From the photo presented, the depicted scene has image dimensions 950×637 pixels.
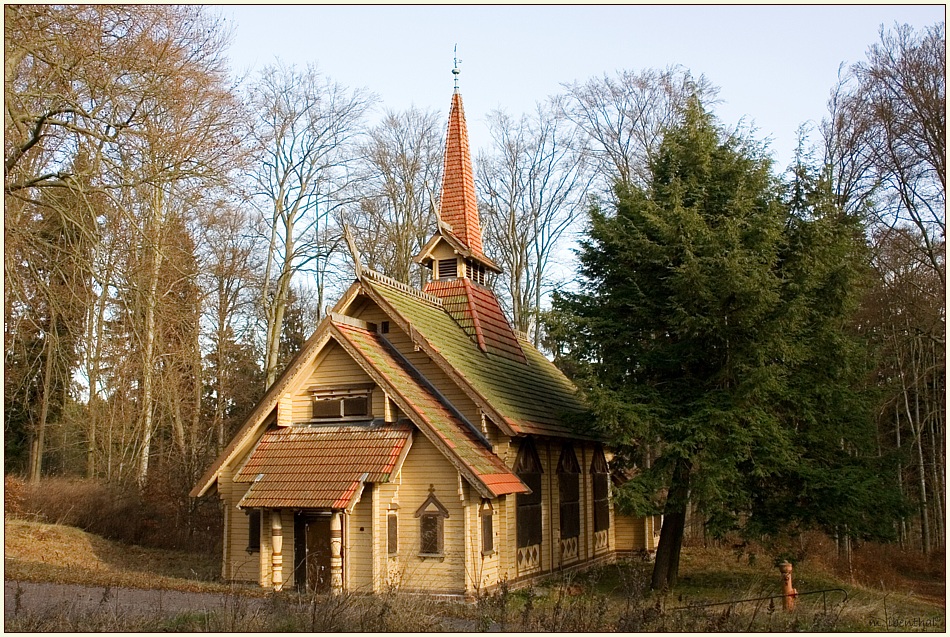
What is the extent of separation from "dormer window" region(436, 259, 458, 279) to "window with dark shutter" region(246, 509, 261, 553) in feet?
26.7

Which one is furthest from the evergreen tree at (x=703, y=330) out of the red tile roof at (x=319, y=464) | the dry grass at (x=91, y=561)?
the dry grass at (x=91, y=561)

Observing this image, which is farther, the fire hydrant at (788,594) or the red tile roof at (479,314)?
the red tile roof at (479,314)

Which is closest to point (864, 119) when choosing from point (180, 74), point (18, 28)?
point (180, 74)

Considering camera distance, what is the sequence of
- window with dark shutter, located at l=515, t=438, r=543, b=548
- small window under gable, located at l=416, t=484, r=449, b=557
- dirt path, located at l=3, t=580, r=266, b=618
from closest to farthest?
1. dirt path, located at l=3, t=580, r=266, b=618
2. small window under gable, located at l=416, t=484, r=449, b=557
3. window with dark shutter, located at l=515, t=438, r=543, b=548

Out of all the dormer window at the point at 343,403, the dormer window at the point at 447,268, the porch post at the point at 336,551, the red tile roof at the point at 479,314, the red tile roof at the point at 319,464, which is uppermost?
the dormer window at the point at 447,268

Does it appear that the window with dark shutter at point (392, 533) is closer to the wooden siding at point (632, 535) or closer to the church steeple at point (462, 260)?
the church steeple at point (462, 260)

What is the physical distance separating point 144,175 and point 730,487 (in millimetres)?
11790

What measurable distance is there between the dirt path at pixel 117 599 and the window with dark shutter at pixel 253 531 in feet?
7.92

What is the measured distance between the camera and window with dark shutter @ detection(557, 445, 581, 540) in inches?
806

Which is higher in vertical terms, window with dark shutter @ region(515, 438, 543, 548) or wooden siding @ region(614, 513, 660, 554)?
window with dark shutter @ region(515, 438, 543, 548)

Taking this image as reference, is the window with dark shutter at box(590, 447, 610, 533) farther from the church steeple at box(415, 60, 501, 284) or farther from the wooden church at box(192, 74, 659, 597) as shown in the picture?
the church steeple at box(415, 60, 501, 284)

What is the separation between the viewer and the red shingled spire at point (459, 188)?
921 inches

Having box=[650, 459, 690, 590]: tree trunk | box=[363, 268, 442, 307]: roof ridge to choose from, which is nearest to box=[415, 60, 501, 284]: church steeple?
box=[363, 268, 442, 307]: roof ridge

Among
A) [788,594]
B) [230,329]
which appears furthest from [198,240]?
[788,594]
